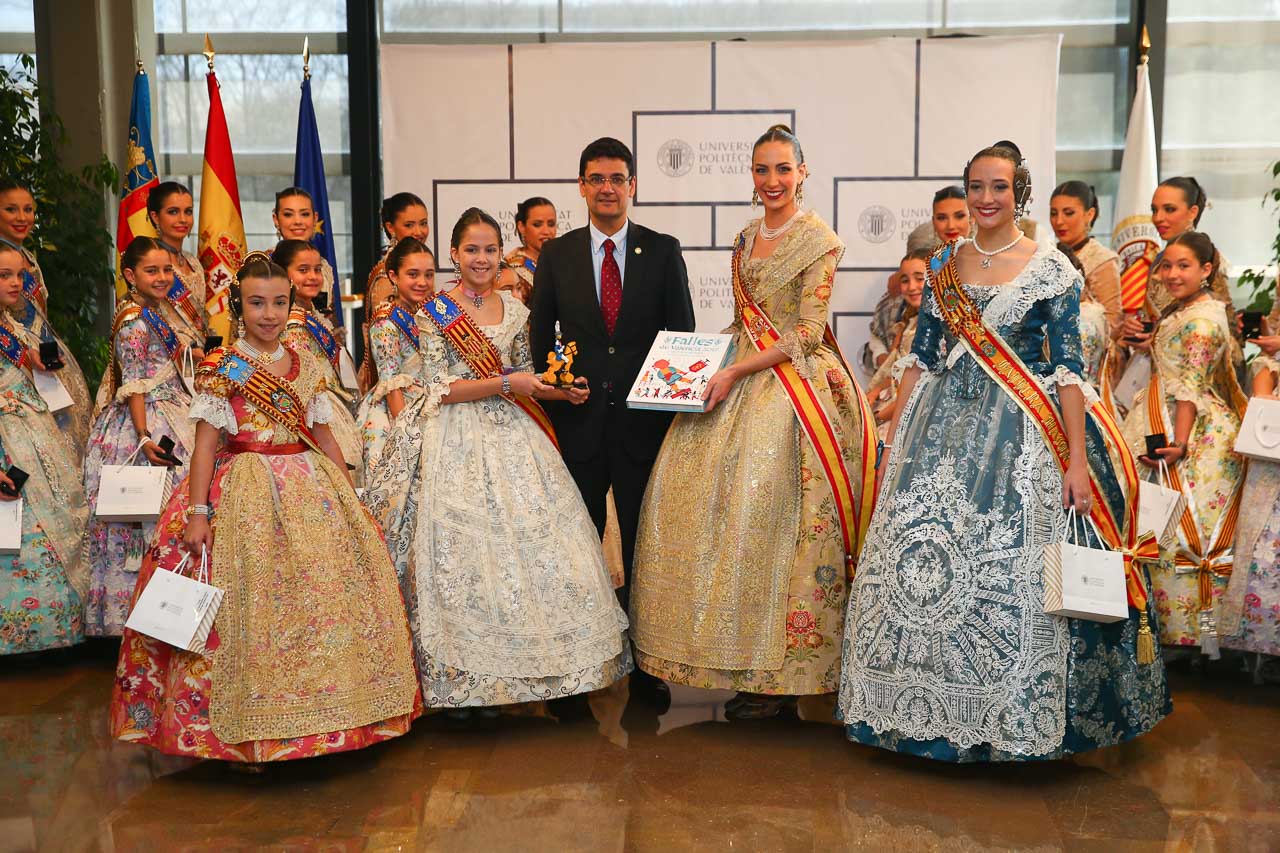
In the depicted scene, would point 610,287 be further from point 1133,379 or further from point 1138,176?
point 1138,176

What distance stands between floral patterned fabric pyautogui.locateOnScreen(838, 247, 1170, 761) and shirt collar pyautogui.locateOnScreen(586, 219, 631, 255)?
1.20 meters

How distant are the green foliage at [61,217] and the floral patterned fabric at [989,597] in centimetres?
477

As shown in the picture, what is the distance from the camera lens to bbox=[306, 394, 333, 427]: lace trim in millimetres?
3453

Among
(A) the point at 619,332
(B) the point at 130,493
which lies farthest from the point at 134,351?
(A) the point at 619,332

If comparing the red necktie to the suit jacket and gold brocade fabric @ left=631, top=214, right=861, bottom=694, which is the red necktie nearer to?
the suit jacket

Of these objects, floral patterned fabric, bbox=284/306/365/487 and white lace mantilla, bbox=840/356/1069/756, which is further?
floral patterned fabric, bbox=284/306/365/487

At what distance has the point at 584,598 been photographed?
3641 mm

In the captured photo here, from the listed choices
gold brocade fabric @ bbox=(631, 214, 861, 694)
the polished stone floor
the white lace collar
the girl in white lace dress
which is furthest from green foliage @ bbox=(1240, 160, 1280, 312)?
the girl in white lace dress

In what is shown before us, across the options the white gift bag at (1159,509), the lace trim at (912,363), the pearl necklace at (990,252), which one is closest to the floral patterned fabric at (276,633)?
the lace trim at (912,363)

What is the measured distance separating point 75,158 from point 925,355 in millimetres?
5505

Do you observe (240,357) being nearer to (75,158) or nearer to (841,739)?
(841,739)

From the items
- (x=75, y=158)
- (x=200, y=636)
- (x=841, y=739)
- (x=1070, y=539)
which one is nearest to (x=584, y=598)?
(x=841, y=739)

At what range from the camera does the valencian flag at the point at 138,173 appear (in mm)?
6133

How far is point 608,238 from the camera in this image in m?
4.03
